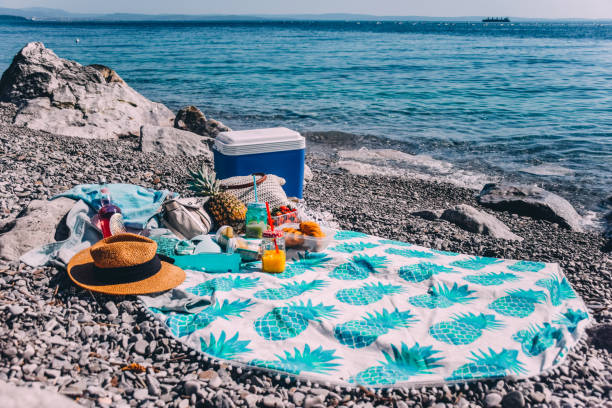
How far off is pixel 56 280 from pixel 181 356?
5.10 ft

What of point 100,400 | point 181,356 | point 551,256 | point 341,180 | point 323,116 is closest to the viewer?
point 100,400

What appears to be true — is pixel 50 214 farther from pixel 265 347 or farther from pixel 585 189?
pixel 585 189

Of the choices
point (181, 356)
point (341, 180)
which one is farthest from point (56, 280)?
point (341, 180)

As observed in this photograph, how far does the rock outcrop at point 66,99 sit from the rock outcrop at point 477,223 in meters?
7.37

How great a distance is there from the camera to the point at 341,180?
1009 centimetres

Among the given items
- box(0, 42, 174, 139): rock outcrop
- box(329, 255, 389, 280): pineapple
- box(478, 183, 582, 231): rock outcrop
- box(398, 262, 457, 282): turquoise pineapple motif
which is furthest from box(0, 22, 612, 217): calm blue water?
box(329, 255, 389, 280): pineapple

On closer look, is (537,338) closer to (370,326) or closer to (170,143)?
(370,326)

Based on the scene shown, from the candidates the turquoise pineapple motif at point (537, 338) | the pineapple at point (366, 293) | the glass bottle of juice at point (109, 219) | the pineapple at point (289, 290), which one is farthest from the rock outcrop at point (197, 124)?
the turquoise pineapple motif at point (537, 338)

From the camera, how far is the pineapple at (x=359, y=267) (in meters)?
4.85

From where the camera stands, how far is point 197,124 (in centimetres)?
1314

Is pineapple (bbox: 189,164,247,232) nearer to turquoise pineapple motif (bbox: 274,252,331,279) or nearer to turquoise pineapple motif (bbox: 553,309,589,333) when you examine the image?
turquoise pineapple motif (bbox: 274,252,331,279)

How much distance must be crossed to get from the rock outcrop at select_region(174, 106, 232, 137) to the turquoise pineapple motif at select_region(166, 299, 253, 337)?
9.38 meters

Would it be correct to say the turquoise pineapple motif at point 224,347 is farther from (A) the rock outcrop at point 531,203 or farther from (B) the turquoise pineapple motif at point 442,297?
(A) the rock outcrop at point 531,203

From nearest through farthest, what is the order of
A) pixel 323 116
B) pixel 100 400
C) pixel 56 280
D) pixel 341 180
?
pixel 100 400 < pixel 56 280 < pixel 341 180 < pixel 323 116
